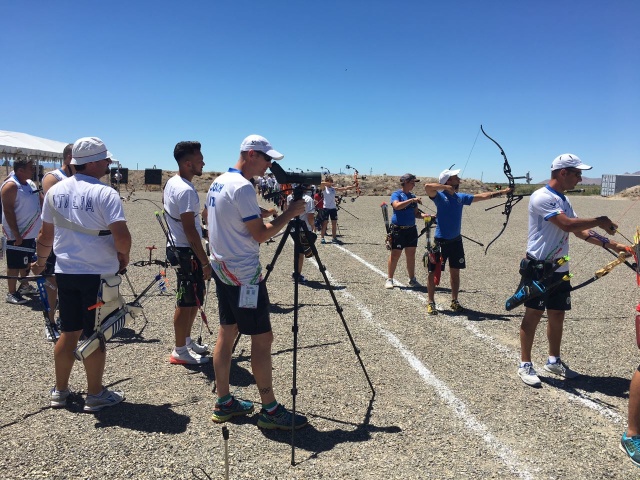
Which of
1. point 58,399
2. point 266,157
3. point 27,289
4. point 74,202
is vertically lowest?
point 58,399

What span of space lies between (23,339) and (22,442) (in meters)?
2.40

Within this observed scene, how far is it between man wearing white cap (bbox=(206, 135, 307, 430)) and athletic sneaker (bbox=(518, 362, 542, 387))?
→ 214 cm

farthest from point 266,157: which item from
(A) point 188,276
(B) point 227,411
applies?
(B) point 227,411

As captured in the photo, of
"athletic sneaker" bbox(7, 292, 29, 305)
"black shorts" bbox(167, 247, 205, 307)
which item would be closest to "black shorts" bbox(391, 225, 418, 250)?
"black shorts" bbox(167, 247, 205, 307)

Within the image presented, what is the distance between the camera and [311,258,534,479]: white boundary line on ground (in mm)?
3011

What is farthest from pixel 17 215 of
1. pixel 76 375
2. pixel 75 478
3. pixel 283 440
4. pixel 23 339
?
pixel 283 440

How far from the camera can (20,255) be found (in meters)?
6.38

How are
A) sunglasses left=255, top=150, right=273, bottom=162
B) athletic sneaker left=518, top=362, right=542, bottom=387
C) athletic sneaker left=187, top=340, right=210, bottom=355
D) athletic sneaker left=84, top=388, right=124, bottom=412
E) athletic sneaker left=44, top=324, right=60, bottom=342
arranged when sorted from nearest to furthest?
sunglasses left=255, top=150, right=273, bottom=162
athletic sneaker left=84, top=388, right=124, bottom=412
athletic sneaker left=518, top=362, right=542, bottom=387
athletic sneaker left=187, top=340, right=210, bottom=355
athletic sneaker left=44, top=324, right=60, bottom=342

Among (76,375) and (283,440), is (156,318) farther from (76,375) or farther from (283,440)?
(283,440)

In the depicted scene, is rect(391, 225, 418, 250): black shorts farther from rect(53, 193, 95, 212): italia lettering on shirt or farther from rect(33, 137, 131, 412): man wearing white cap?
rect(53, 193, 95, 212): italia lettering on shirt

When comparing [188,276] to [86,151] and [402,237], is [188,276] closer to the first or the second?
[86,151]

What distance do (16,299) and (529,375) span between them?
6.80 metres

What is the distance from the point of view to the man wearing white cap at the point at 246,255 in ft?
10.3

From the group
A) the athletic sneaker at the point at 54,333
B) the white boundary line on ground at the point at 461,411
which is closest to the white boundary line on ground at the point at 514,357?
the white boundary line on ground at the point at 461,411
